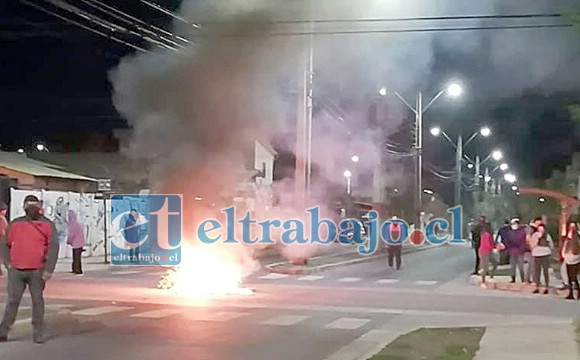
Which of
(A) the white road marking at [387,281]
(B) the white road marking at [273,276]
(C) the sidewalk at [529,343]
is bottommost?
(A) the white road marking at [387,281]

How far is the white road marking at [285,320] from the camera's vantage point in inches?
554

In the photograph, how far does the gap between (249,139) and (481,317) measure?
7.16 m

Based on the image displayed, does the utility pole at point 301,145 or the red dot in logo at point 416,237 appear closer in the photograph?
the utility pole at point 301,145

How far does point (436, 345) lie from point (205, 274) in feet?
28.4

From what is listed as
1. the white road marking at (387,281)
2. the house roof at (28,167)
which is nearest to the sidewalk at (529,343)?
the white road marking at (387,281)

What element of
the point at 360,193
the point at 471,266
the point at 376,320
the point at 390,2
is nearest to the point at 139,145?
the point at 390,2

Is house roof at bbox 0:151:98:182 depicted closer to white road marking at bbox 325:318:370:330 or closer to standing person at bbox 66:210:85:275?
standing person at bbox 66:210:85:275

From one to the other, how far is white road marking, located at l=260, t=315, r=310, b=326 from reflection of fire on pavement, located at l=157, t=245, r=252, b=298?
4.14m

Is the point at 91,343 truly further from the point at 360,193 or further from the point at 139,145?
the point at 360,193

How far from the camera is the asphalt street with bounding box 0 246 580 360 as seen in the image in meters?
11.2

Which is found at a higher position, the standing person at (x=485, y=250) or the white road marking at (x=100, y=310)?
the standing person at (x=485, y=250)

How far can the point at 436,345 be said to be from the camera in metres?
11.4

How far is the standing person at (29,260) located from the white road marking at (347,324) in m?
4.46

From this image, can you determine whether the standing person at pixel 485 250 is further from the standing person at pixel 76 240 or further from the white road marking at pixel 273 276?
the standing person at pixel 76 240
